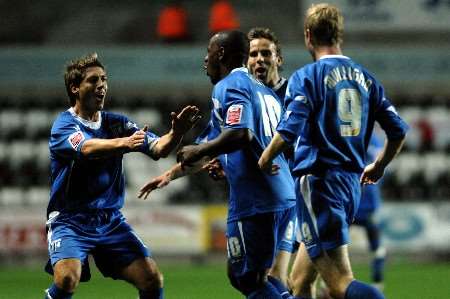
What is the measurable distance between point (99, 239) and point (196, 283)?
17.9 feet

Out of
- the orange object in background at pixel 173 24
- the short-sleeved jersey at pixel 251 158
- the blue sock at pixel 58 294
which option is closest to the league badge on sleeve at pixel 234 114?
the short-sleeved jersey at pixel 251 158

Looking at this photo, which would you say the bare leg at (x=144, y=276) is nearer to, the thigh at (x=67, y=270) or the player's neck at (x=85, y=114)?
the thigh at (x=67, y=270)

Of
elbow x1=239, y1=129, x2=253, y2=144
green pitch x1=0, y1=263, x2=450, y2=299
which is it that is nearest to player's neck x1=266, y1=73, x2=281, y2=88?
elbow x1=239, y1=129, x2=253, y2=144

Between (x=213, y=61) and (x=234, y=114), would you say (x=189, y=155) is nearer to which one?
(x=234, y=114)

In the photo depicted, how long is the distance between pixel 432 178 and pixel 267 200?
11.2 m

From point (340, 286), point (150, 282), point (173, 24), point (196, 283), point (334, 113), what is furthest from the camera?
point (173, 24)

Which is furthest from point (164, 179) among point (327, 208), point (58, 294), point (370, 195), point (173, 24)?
point (173, 24)

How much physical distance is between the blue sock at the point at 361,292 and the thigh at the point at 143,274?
1330 millimetres

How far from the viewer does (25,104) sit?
17.7m

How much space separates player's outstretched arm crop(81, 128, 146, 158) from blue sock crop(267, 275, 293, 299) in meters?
1.18

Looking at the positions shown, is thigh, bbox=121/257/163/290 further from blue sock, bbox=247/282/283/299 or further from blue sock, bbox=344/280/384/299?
blue sock, bbox=344/280/384/299

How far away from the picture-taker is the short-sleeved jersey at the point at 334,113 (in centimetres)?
520

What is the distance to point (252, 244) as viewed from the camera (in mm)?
5480

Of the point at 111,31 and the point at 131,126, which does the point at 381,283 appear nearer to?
the point at 131,126
